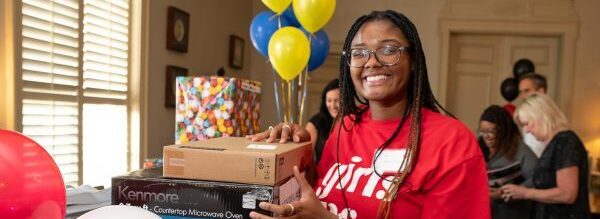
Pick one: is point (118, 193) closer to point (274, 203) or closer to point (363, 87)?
point (274, 203)

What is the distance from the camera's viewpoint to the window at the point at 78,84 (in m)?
2.04

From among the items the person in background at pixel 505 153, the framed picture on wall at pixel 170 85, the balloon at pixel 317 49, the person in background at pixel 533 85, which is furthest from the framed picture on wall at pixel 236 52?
the person in background at pixel 505 153

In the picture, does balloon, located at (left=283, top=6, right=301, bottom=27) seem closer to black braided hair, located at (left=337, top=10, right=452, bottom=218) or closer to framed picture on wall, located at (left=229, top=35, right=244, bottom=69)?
black braided hair, located at (left=337, top=10, right=452, bottom=218)

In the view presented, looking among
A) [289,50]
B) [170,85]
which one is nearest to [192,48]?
[170,85]

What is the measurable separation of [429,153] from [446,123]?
9 centimetres

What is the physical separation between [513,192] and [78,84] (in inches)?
85.9

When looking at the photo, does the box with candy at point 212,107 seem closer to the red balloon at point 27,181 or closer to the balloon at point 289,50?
the balloon at point 289,50

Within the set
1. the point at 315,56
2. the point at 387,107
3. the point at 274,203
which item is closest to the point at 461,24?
the point at 315,56

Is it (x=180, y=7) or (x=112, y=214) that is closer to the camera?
(x=112, y=214)

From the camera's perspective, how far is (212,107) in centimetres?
158

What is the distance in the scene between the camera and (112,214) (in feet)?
2.47

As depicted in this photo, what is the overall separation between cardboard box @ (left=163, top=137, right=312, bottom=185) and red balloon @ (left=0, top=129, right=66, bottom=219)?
0.20 meters

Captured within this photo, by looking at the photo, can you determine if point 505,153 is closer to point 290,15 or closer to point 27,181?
point 290,15

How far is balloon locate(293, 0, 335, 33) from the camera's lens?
208 cm
